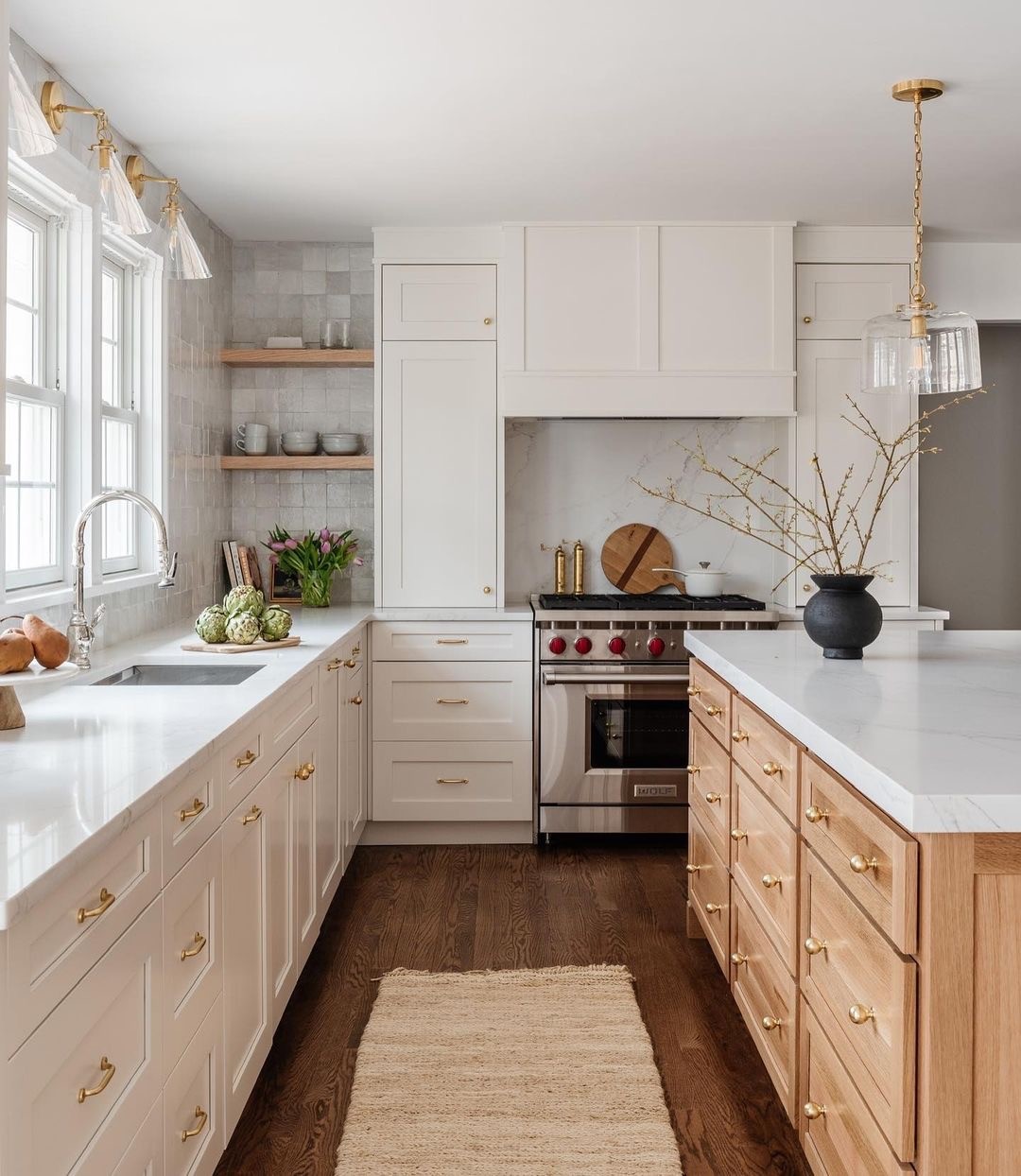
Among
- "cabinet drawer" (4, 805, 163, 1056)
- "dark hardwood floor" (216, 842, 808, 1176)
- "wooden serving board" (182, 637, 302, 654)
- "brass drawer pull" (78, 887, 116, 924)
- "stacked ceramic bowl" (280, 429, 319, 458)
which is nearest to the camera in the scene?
"cabinet drawer" (4, 805, 163, 1056)

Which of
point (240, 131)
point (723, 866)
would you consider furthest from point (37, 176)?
point (723, 866)

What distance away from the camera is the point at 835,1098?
1739 mm

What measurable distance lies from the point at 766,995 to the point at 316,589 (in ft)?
8.84

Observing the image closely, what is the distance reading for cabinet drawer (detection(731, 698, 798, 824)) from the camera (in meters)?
2.03

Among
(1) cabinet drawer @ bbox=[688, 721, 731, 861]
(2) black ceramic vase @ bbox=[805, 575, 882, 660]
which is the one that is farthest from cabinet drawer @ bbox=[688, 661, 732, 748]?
(2) black ceramic vase @ bbox=[805, 575, 882, 660]

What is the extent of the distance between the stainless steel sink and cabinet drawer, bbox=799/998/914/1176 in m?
1.61

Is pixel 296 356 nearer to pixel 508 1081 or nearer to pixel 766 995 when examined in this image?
pixel 508 1081

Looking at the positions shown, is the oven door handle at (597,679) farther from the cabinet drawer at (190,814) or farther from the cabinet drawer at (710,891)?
the cabinet drawer at (190,814)

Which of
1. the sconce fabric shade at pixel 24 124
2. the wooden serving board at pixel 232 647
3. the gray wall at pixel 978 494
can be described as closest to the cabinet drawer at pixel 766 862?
the wooden serving board at pixel 232 647

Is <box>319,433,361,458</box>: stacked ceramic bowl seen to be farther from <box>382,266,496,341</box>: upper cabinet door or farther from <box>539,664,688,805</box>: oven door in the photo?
<box>539,664,688,805</box>: oven door

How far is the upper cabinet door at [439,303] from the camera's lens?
4234 mm

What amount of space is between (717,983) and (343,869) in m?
1.33

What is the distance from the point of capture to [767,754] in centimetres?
223

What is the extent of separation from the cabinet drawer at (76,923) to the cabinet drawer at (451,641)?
260 centimetres
